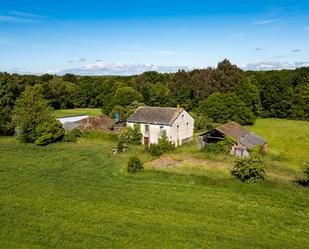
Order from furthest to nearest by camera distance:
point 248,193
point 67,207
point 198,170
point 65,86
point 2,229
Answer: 1. point 65,86
2. point 198,170
3. point 248,193
4. point 67,207
5. point 2,229

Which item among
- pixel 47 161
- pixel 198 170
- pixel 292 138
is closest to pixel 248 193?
pixel 198 170

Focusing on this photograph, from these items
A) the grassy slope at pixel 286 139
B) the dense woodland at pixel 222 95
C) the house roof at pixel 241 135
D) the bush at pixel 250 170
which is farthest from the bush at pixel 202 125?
the bush at pixel 250 170

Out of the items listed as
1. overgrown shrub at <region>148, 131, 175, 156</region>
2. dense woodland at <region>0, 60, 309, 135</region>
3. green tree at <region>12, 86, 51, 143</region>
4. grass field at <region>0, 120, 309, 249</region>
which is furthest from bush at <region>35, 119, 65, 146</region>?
dense woodland at <region>0, 60, 309, 135</region>

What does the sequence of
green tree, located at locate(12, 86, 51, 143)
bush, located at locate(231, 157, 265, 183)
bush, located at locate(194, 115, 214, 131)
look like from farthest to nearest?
bush, located at locate(194, 115, 214, 131) < green tree, located at locate(12, 86, 51, 143) < bush, located at locate(231, 157, 265, 183)

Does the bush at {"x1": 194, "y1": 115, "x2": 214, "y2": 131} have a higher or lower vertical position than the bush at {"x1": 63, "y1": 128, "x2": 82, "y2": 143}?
lower

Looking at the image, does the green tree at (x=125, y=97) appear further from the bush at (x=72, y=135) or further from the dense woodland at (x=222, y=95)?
the bush at (x=72, y=135)

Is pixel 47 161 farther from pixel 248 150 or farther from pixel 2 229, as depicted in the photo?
pixel 248 150

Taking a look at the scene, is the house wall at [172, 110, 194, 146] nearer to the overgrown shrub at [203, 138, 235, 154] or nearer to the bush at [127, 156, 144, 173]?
the overgrown shrub at [203, 138, 235, 154]
